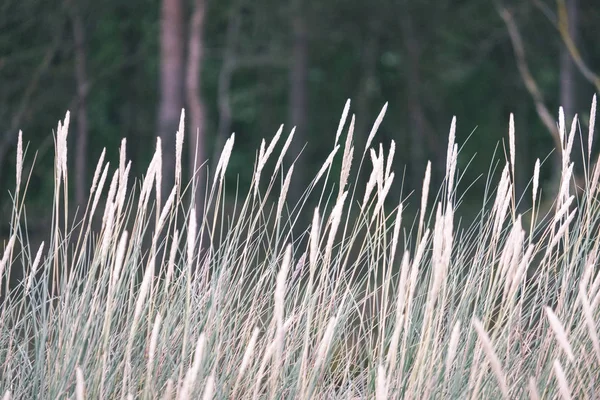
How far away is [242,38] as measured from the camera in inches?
627

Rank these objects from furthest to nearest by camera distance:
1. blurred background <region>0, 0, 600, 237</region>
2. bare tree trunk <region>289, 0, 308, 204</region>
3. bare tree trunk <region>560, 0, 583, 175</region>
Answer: bare tree trunk <region>289, 0, 308, 204</region> < blurred background <region>0, 0, 600, 237</region> < bare tree trunk <region>560, 0, 583, 175</region>

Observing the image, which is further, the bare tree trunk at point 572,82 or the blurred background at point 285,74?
the blurred background at point 285,74

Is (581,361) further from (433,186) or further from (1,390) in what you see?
(433,186)

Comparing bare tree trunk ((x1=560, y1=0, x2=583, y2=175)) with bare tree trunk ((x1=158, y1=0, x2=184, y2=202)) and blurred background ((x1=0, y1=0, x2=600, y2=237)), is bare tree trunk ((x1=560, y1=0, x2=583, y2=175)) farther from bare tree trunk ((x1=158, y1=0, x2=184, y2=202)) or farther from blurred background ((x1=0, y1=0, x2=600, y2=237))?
bare tree trunk ((x1=158, y1=0, x2=184, y2=202))

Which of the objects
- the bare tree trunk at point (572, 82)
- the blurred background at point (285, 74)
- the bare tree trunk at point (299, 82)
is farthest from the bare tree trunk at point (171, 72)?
the bare tree trunk at point (572, 82)

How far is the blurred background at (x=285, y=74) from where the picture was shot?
27.8 ft

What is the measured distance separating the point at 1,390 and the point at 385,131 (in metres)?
17.4

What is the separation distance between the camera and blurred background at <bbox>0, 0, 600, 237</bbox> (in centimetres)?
848

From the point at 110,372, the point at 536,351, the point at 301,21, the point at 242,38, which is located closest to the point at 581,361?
the point at 536,351

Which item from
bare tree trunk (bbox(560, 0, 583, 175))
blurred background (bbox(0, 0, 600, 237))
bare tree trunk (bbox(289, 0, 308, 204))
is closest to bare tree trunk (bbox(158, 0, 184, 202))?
blurred background (bbox(0, 0, 600, 237))

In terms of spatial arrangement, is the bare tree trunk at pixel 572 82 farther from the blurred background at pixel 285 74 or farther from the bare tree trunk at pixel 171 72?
the bare tree trunk at pixel 171 72

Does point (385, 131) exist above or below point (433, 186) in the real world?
above

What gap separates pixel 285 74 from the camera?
1811 centimetres

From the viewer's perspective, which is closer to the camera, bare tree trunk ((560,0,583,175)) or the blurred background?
bare tree trunk ((560,0,583,175))
